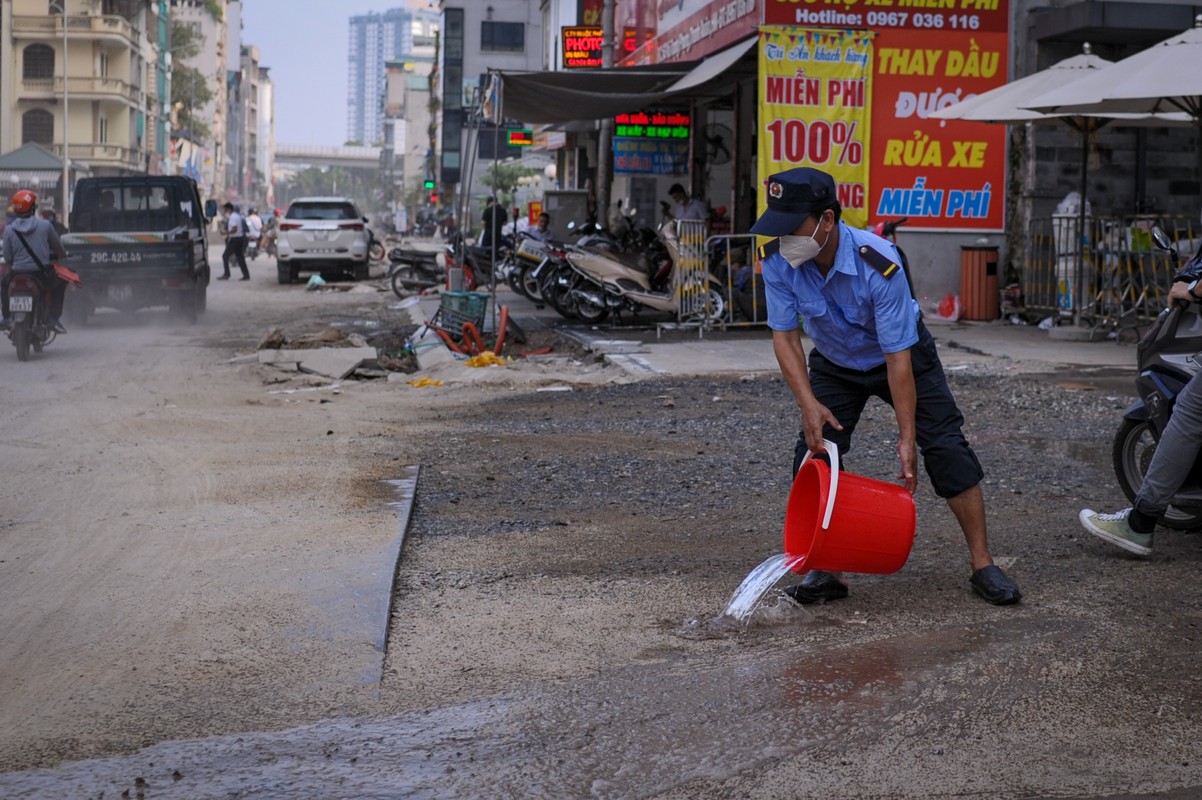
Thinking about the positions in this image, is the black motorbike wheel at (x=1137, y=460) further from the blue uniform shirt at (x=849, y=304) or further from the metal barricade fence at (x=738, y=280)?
the metal barricade fence at (x=738, y=280)

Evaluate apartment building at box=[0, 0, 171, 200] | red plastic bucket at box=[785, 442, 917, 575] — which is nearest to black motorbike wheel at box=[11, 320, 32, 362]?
red plastic bucket at box=[785, 442, 917, 575]

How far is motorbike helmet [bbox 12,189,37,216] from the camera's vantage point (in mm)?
13562

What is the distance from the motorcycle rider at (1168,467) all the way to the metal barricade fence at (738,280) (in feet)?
33.6

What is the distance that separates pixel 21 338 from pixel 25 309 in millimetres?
293

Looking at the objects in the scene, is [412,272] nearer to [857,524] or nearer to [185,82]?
[857,524]

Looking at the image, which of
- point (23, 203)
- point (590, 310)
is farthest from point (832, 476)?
point (590, 310)

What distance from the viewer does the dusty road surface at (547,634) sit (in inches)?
138

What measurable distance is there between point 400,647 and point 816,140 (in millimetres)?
12607

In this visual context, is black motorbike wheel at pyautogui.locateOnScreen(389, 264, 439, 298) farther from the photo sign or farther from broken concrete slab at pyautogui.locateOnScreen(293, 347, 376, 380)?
broken concrete slab at pyautogui.locateOnScreen(293, 347, 376, 380)

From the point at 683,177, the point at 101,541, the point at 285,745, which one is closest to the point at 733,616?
the point at 285,745

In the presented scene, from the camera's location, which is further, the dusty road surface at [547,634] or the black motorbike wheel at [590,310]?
the black motorbike wheel at [590,310]

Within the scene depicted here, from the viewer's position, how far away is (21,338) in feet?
45.5

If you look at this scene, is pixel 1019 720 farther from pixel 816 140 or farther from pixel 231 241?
pixel 231 241

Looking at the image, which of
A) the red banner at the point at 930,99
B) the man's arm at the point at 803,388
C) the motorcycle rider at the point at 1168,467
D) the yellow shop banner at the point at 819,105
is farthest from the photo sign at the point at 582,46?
the man's arm at the point at 803,388
